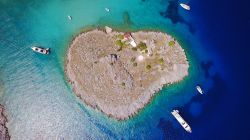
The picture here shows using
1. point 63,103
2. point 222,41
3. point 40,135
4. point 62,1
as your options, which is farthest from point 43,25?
point 222,41

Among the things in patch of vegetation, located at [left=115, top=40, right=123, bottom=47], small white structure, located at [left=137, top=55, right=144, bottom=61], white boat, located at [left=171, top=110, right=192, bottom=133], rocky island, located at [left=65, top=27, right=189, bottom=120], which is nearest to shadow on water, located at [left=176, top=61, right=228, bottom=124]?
white boat, located at [left=171, top=110, right=192, bottom=133]

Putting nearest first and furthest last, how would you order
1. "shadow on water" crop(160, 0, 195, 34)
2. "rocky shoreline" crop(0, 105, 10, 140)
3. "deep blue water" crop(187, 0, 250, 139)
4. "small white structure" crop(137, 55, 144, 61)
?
"rocky shoreline" crop(0, 105, 10, 140) → "small white structure" crop(137, 55, 144, 61) → "deep blue water" crop(187, 0, 250, 139) → "shadow on water" crop(160, 0, 195, 34)

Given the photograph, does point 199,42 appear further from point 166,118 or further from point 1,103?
point 1,103

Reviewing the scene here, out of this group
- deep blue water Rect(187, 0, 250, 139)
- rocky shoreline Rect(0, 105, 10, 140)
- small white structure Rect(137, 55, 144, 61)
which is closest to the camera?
rocky shoreline Rect(0, 105, 10, 140)

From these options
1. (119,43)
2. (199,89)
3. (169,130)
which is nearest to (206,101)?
(199,89)

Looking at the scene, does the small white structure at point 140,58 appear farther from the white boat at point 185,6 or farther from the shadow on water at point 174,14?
the white boat at point 185,6

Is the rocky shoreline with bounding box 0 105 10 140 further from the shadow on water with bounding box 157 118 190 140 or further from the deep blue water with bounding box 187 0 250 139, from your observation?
the deep blue water with bounding box 187 0 250 139

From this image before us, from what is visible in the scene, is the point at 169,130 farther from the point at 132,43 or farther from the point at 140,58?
the point at 132,43

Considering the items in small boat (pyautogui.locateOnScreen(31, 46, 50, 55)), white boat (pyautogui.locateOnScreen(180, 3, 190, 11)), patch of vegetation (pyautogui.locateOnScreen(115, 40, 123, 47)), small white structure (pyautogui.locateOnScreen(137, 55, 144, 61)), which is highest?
white boat (pyautogui.locateOnScreen(180, 3, 190, 11))
